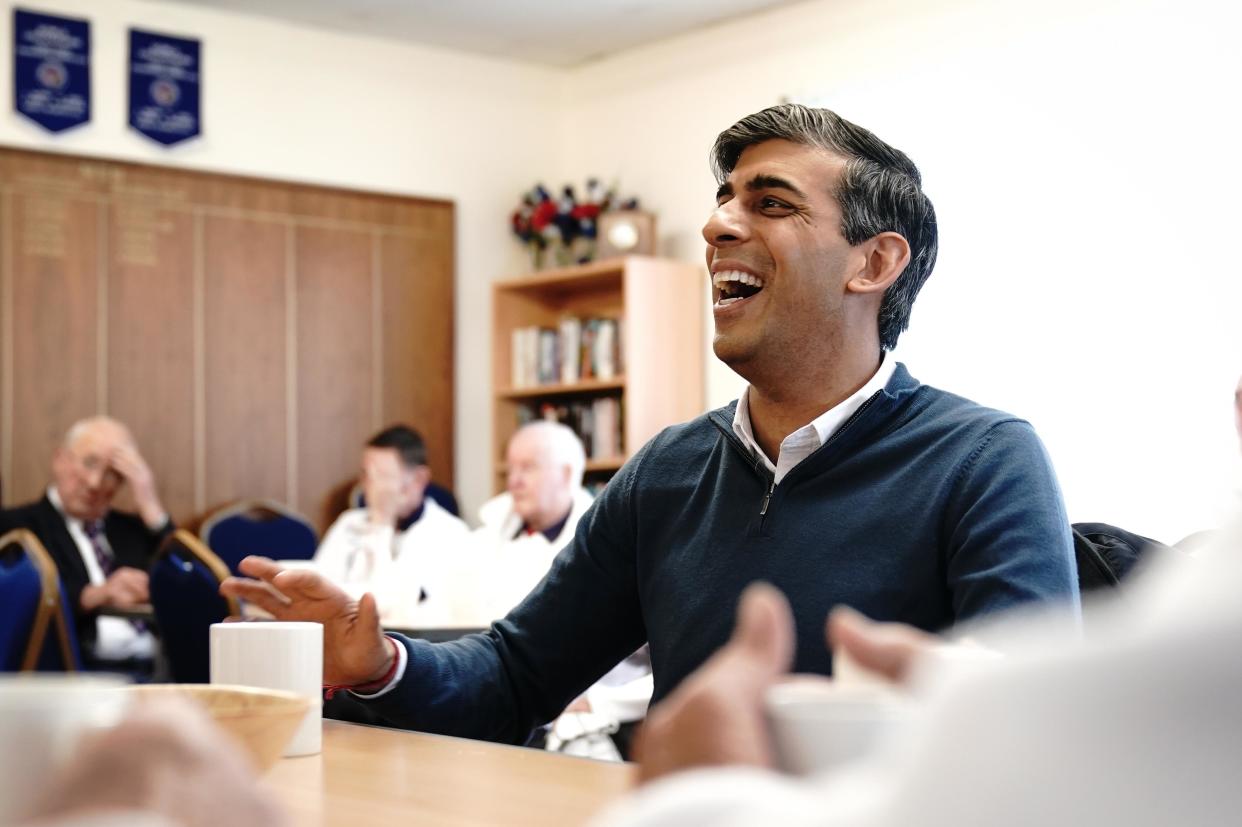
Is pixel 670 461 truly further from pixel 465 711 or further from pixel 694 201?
pixel 694 201

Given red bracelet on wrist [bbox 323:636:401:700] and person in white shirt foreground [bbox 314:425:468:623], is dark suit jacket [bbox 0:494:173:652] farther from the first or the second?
red bracelet on wrist [bbox 323:636:401:700]

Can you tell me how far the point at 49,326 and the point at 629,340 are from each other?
251cm

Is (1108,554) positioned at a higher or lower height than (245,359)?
lower

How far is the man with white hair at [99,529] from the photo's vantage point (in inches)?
219

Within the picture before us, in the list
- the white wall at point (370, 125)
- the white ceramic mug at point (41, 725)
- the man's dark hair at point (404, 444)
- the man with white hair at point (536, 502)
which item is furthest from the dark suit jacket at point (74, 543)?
the white ceramic mug at point (41, 725)

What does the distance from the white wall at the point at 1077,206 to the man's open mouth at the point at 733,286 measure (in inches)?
121

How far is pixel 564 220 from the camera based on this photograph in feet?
24.4

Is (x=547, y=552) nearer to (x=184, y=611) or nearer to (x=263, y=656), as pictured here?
(x=184, y=611)

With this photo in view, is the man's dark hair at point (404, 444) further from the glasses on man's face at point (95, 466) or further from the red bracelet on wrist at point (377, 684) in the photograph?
the red bracelet on wrist at point (377, 684)

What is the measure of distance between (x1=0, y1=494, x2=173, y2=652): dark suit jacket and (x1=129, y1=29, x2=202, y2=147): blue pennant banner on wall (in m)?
1.75

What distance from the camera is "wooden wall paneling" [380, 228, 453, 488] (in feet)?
24.7

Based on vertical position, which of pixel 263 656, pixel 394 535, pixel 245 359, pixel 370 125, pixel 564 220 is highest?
pixel 370 125

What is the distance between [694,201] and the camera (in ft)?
23.2

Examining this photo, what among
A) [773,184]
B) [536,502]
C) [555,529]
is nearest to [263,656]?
[773,184]
